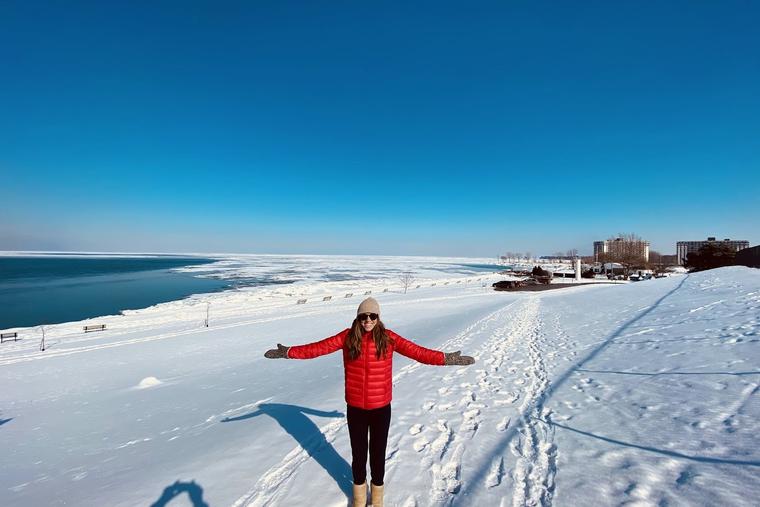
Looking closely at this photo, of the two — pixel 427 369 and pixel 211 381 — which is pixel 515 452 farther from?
pixel 211 381

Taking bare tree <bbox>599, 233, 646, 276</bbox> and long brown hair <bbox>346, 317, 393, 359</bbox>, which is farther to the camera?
bare tree <bbox>599, 233, 646, 276</bbox>

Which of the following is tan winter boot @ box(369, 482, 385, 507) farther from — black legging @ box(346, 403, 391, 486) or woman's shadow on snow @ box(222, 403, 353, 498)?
woman's shadow on snow @ box(222, 403, 353, 498)

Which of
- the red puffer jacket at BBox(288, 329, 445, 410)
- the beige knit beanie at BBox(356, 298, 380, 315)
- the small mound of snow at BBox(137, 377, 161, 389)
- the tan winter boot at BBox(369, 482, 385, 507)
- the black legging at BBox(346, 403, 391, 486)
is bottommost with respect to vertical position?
the small mound of snow at BBox(137, 377, 161, 389)

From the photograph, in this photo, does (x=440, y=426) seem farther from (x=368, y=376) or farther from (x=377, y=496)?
(x=368, y=376)

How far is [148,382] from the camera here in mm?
8766

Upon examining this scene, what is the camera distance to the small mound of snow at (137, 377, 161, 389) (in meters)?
8.59

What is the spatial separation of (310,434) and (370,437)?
215 centimetres

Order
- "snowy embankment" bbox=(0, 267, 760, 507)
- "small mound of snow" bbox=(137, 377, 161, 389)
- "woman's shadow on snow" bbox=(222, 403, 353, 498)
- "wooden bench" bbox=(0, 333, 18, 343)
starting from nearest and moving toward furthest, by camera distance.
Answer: "snowy embankment" bbox=(0, 267, 760, 507) < "woman's shadow on snow" bbox=(222, 403, 353, 498) < "small mound of snow" bbox=(137, 377, 161, 389) < "wooden bench" bbox=(0, 333, 18, 343)

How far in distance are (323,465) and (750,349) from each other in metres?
8.12

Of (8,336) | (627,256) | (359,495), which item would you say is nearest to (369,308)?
(359,495)

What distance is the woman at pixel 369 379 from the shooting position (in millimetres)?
2945

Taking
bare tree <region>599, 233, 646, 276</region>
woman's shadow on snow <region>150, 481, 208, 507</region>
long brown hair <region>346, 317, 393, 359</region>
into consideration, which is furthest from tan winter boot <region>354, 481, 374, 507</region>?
bare tree <region>599, 233, 646, 276</region>

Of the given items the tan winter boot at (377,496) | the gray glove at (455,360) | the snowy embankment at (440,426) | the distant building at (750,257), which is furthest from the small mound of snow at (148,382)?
the distant building at (750,257)

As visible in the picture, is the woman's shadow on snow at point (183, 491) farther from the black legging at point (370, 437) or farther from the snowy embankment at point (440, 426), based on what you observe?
the black legging at point (370, 437)
